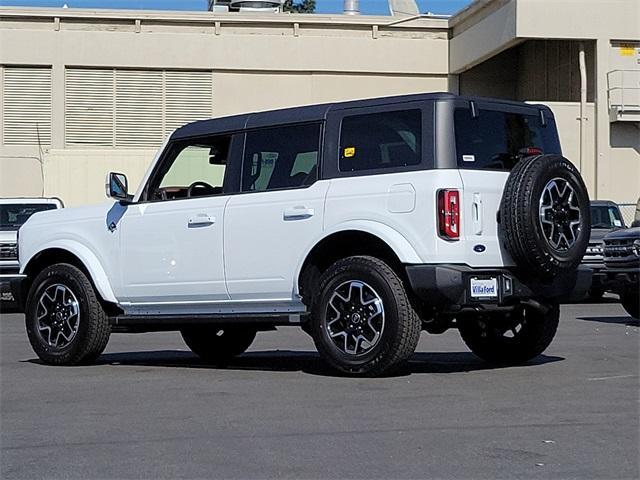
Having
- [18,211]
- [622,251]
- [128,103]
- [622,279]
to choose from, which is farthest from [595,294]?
[128,103]

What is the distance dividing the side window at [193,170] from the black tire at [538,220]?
8.49ft

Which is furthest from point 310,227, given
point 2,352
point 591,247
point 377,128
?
point 591,247

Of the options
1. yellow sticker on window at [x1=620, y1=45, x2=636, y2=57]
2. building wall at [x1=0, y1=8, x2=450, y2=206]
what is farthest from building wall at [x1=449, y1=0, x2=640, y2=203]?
building wall at [x1=0, y1=8, x2=450, y2=206]

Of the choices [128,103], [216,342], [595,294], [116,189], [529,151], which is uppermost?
[128,103]

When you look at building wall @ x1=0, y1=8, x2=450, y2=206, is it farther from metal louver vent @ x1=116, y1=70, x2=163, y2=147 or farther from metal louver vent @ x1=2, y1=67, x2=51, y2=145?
metal louver vent @ x1=2, y1=67, x2=51, y2=145

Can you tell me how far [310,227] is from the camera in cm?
944

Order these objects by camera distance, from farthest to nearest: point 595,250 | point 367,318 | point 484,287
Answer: point 595,250
point 367,318
point 484,287

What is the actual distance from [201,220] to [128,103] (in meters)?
27.1

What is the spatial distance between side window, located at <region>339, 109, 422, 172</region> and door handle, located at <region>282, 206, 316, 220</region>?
0.41m

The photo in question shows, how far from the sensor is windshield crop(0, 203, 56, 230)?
71.6ft

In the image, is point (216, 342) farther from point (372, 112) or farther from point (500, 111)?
point (500, 111)

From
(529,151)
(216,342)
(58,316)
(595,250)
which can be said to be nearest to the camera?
(529,151)

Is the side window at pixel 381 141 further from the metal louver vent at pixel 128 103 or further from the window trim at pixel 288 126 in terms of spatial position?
the metal louver vent at pixel 128 103

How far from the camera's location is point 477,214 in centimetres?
897
